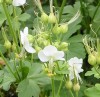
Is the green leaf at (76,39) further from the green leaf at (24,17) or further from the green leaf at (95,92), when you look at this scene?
the green leaf at (95,92)

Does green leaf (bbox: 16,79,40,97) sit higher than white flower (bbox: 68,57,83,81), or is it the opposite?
white flower (bbox: 68,57,83,81)

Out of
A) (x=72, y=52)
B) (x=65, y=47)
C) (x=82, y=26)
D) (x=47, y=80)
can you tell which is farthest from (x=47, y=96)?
(x=82, y=26)

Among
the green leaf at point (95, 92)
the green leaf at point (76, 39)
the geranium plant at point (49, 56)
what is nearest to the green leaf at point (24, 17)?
the geranium plant at point (49, 56)

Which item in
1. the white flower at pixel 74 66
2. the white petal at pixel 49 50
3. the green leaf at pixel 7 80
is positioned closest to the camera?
the white petal at pixel 49 50

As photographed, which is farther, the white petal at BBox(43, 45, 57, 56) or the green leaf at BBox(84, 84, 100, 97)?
the green leaf at BBox(84, 84, 100, 97)

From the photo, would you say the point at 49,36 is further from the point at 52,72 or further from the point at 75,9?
the point at 75,9

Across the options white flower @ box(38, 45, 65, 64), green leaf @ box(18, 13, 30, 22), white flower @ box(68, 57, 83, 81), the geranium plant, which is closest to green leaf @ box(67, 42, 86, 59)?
the geranium plant

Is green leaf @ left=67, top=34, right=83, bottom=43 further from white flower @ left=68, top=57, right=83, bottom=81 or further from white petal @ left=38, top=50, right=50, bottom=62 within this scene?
white petal @ left=38, top=50, right=50, bottom=62

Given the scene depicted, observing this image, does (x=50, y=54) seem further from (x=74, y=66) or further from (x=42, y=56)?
(x=74, y=66)
